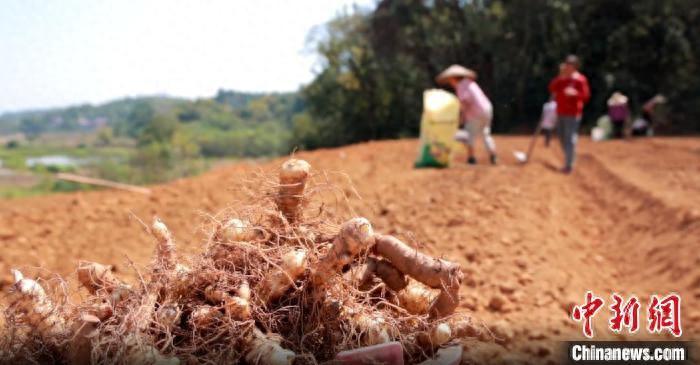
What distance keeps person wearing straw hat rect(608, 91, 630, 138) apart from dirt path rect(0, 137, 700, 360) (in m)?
6.44

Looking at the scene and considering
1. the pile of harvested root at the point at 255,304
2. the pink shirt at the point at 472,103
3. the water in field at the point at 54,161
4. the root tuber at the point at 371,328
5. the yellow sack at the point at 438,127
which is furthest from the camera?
the water in field at the point at 54,161

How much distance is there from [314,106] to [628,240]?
24.1 m

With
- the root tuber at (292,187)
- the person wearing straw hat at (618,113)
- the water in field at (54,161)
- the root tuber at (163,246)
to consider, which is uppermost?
the root tuber at (292,187)

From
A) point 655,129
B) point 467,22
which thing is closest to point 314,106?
point 467,22

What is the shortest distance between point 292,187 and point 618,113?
15601 mm

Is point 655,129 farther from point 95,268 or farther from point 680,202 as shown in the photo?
point 95,268

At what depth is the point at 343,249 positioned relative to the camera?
266 centimetres

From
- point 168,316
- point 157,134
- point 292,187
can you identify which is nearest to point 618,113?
point 292,187

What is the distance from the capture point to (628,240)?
631 cm

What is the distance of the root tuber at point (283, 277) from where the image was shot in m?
2.68

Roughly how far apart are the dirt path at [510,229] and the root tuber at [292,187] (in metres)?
0.30

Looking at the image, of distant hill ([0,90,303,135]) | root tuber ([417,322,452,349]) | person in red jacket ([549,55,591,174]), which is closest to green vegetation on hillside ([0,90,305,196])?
distant hill ([0,90,303,135])

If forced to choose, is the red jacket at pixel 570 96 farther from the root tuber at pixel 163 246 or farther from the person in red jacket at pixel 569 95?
the root tuber at pixel 163 246
